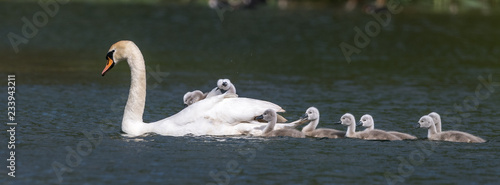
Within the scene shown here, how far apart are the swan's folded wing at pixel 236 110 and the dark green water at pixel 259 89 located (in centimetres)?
40

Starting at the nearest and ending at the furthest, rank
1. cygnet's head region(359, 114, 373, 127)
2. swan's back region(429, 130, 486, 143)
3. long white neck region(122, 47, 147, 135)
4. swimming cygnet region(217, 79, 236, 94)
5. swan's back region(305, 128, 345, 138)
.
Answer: swan's back region(429, 130, 486, 143) < swan's back region(305, 128, 345, 138) < cygnet's head region(359, 114, 373, 127) < long white neck region(122, 47, 147, 135) < swimming cygnet region(217, 79, 236, 94)

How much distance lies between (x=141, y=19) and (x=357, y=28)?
9.62m

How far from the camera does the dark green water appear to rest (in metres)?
12.1

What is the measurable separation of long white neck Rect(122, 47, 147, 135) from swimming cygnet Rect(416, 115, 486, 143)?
4367 mm

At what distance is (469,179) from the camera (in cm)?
1166

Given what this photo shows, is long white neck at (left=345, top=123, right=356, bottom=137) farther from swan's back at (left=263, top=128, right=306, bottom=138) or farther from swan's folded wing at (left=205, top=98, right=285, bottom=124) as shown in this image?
swan's folded wing at (left=205, top=98, right=285, bottom=124)

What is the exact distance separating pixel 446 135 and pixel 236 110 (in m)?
3.19

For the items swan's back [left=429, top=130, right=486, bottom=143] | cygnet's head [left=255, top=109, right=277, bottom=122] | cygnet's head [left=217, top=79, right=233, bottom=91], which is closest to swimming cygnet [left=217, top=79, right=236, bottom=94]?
cygnet's head [left=217, top=79, right=233, bottom=91]

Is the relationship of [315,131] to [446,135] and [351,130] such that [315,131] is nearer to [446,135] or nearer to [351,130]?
[351,130]

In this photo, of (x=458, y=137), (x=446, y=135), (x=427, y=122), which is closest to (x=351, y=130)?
(x=427, y=122)

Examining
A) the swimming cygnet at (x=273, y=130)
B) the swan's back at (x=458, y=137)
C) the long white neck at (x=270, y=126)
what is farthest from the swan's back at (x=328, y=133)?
→ the swan's back at (x=458, y=137)

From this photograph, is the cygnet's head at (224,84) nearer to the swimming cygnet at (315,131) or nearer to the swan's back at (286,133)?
the swimming cygnet at (315,131)

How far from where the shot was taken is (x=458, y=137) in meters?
14.1

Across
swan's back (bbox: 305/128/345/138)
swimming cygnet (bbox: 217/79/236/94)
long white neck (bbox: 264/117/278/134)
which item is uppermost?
swimming cygnet (bbox: 217/79/236/94)
